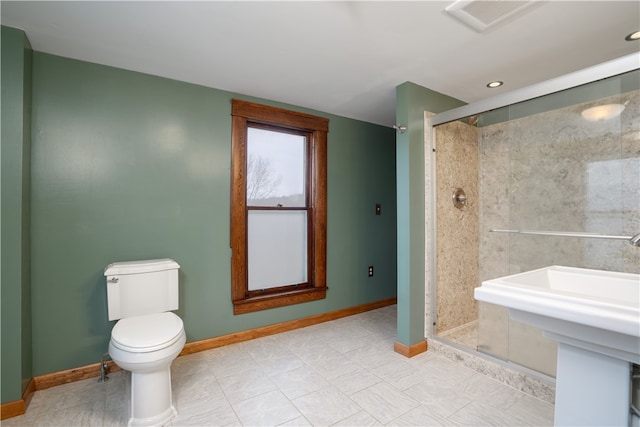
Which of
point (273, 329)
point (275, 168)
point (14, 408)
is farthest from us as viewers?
point (275, 168)

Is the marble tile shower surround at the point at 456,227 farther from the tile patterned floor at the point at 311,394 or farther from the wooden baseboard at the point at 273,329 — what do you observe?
the wooden baseboard at the point at 273,329

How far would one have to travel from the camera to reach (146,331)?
5.61ft

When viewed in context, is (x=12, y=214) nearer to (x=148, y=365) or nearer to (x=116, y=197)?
(x=116, y=197)

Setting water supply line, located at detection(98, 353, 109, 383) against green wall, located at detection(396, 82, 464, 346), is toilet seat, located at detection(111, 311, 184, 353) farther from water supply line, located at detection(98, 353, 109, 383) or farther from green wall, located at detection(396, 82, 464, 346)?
green wall, located at detection(396, 82, 464, 346)

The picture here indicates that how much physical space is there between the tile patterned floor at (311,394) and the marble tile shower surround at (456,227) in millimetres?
572

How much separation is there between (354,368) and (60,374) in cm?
200

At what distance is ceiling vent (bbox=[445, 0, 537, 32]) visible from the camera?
151 centimetres

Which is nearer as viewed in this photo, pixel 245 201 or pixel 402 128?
pixel 402 128

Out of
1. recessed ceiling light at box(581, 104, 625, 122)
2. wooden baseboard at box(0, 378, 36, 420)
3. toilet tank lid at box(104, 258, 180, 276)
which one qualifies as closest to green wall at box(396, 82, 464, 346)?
recessed ceiling light at box(581, 104, 625, 122)

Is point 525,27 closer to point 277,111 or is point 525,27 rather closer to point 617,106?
point 617,106

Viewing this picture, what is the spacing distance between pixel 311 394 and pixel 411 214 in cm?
150

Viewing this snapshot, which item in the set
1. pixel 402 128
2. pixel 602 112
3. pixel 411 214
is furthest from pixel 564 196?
pixel 402 128

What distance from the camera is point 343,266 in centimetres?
332

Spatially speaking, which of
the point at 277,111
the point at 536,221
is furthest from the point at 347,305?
the point at 277,111
